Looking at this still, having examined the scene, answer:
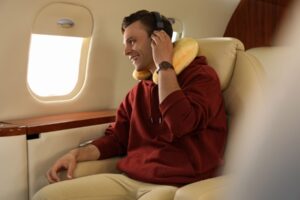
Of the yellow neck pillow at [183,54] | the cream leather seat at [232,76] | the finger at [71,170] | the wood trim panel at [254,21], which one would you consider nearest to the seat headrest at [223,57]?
the cream leather seat at [232,76]

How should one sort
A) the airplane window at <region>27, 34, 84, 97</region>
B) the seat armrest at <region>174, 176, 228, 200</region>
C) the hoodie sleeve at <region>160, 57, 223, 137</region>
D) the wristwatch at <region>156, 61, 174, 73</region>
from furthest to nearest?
the airplane window at <region>27, 34, 84, 97</region> → the wristwatch at <region>156, 61, 174, 73</region> → the hoodie sleeve at <region>160, 57, 223, 137</region> → the seat armrest at <region>174, 176, 228, 200</region>

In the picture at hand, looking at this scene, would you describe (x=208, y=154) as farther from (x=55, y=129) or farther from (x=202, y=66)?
(x=55, y=129)

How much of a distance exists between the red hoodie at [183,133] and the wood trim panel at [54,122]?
1.22ft

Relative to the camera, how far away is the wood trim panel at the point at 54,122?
59.7 inches

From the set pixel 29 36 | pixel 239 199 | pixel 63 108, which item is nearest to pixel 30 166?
pixel 63 108

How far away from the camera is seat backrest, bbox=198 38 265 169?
55.2 inches

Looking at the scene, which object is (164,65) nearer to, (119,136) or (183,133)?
(183,133)

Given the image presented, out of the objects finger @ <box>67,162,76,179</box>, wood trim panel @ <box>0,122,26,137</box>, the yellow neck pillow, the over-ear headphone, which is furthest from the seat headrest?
wood trim panel @ <box>0,122,26,137</box>

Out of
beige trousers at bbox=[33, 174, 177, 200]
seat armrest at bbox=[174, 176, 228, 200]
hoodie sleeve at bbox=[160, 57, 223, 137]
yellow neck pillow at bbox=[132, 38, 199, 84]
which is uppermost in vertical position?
yellow neck pillow at bbox=[132, 38, 199, 84]

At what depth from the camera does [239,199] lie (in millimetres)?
414

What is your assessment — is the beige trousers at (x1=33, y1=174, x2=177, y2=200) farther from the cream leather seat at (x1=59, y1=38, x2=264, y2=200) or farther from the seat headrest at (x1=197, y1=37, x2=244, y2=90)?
the seat headrest at (x1=197, y1=37, x2=244, y2=90)

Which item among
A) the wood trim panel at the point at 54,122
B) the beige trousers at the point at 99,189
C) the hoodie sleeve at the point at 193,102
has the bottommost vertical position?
the beige trousers at the point at 99,189

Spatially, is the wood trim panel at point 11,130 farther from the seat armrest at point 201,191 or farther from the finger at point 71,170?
the seat armrest at point 201,191

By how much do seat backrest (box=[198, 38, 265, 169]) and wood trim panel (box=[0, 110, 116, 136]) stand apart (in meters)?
0.67
